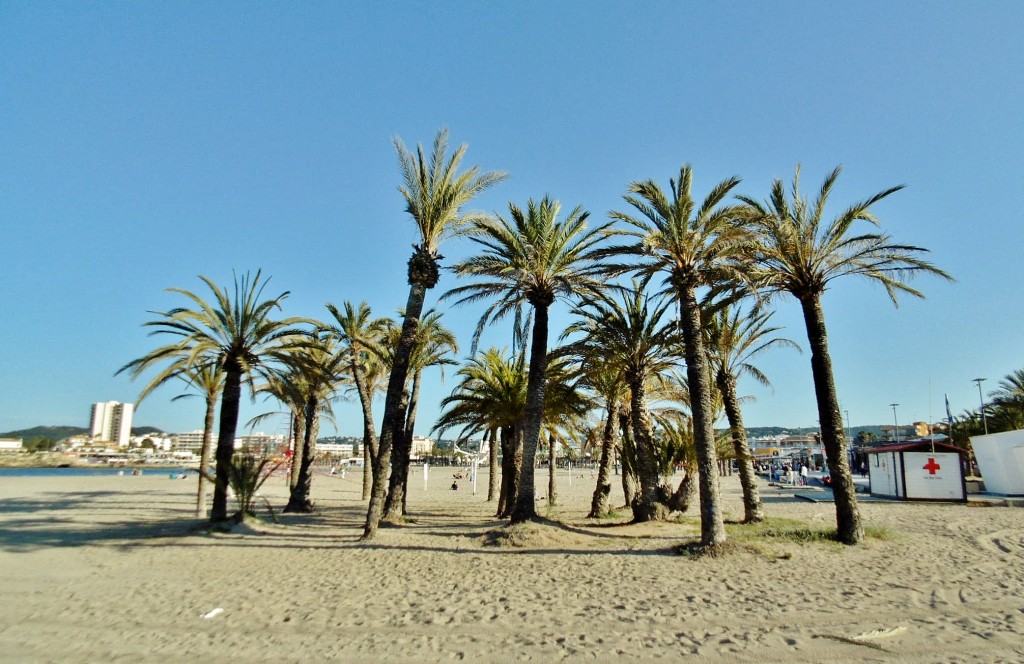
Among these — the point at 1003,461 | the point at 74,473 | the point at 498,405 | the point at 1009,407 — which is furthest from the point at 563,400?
the point at 74,473

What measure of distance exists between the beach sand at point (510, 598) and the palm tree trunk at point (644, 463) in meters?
2.10

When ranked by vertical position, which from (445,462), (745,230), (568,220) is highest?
(568,220)

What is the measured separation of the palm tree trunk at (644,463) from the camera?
1677 cm

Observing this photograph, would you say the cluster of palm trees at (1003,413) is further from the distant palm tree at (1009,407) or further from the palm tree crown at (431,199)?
the palm tree crown at (431,199)

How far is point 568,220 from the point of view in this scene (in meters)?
16.4

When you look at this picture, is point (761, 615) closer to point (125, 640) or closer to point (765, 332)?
point (125, 640)

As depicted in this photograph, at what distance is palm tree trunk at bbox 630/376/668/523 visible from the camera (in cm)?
1677

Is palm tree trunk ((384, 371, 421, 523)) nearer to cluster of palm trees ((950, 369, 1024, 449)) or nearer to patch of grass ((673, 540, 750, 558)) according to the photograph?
patch of grass ((673, 540, 750, 558))

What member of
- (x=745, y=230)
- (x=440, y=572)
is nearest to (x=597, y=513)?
(x=440, y=572)

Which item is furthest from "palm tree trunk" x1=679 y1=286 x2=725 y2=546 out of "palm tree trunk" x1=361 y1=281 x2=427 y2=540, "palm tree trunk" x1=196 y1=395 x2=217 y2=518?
"palm tree trunk" x1=196 y1=395 x2=217 y2=518

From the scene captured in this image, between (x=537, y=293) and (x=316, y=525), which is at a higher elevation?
(x=537, y=293)

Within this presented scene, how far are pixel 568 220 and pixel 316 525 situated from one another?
12583mm

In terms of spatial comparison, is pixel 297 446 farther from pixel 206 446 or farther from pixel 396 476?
pixel 396 476

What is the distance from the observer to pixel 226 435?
16.4 metres
